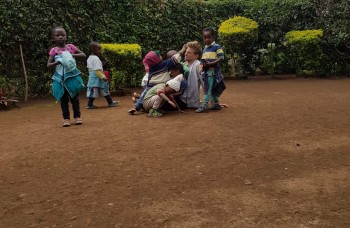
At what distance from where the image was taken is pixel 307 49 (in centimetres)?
1234

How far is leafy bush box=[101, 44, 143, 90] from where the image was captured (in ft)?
31.9

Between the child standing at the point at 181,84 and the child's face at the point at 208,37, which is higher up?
the child's face at the point at 208,37

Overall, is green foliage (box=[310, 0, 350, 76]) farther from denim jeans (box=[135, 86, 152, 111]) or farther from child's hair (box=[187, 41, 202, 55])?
denim jeans (box=[135, 86, 152, 111])

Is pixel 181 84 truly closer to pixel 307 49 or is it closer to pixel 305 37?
pixel 305 37

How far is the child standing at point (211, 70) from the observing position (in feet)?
23.3

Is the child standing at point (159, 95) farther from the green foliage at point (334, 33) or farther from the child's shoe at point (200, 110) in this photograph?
the green foliage at point (334, 33)

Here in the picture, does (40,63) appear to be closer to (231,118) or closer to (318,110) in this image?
(231,118)

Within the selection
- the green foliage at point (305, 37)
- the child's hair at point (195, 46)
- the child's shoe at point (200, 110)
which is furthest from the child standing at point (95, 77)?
the green foliage at point (305, 37)

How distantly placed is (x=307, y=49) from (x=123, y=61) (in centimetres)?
598

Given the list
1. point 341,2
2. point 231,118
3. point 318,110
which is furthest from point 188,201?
point 341,2

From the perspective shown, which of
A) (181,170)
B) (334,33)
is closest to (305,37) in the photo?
(334,33)

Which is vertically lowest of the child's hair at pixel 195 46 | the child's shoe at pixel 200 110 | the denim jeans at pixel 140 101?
the child's shoe at pixel 200 110

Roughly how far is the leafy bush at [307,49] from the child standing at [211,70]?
5997mm

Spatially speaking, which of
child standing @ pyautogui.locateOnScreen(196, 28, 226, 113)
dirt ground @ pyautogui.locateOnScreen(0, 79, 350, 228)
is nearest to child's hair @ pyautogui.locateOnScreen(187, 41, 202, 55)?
child standing @ pyautogui.locateOnScreen(196, 28, 226, 113)
